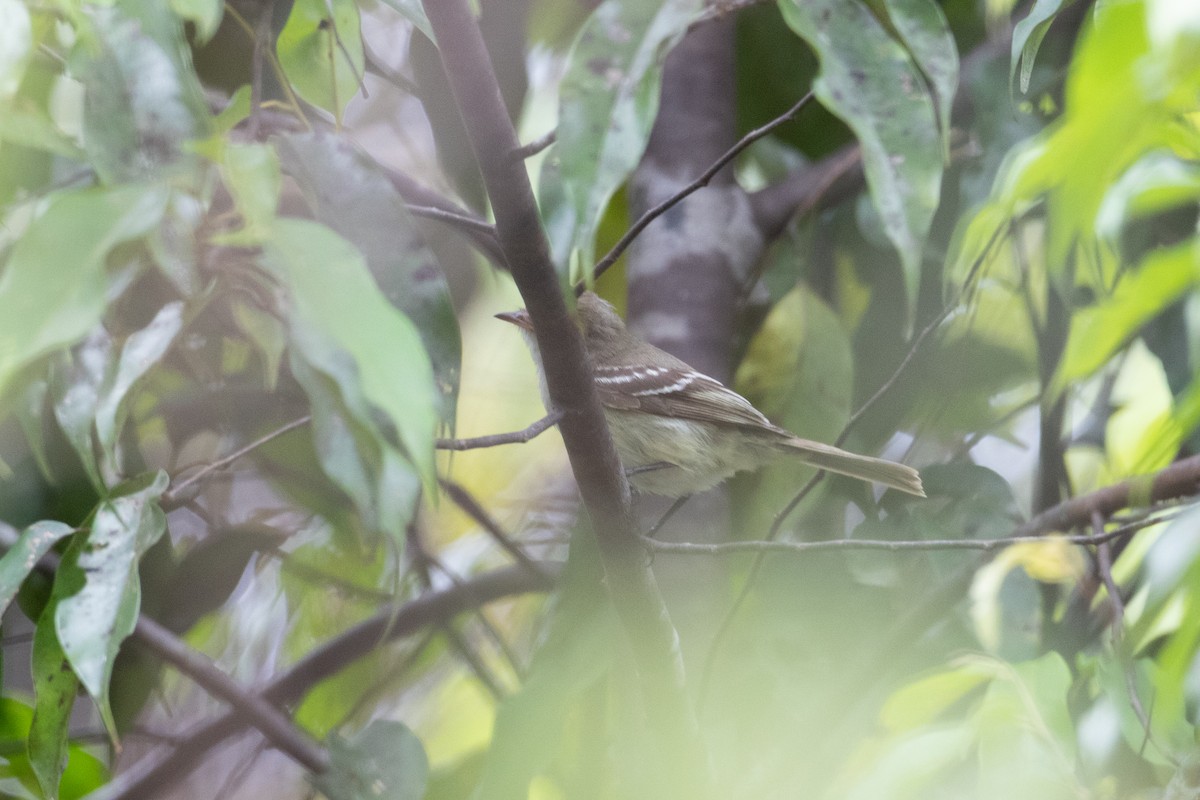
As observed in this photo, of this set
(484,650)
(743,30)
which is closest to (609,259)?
(743,30)

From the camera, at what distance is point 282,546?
3.45 m

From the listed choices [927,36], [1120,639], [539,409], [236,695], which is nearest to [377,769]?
[236,695]

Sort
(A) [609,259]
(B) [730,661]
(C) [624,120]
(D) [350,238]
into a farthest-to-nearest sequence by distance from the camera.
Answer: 1. (B) [730,661]
2. (A) [609,259]
3. (D) [350,238]
4. (C) [624,120]

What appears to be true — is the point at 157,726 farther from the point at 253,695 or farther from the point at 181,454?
the point at 253,695

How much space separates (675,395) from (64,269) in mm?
2425

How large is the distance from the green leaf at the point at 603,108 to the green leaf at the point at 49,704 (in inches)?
43.4

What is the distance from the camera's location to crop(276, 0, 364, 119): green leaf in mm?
1751

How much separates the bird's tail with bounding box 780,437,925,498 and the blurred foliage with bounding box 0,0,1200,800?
10 centimetres

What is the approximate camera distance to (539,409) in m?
4.45

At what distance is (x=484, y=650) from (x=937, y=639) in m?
1.90

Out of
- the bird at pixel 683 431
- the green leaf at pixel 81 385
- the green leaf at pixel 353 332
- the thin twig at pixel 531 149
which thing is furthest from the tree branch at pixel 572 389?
the bird at pixel 683 431

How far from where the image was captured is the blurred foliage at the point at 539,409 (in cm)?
124

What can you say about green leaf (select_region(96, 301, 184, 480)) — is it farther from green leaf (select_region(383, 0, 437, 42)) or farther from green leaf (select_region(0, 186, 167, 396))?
green leaf (select_region(383, 0, 437, 42))

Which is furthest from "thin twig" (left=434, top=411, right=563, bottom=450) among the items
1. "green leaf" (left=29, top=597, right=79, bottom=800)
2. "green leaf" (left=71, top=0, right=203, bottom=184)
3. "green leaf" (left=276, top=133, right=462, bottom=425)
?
"green leaf" (left=29, top=597, right=79, bottom=800)
